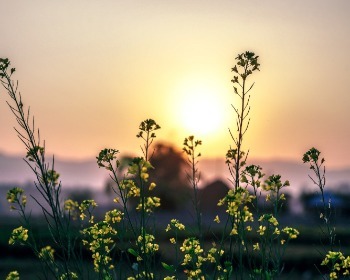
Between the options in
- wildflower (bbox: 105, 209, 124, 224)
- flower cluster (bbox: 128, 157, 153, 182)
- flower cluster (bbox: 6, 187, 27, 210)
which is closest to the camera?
flower cluster (bbox: 128, 157, 153, 182)

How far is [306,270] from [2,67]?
17261 millimetres

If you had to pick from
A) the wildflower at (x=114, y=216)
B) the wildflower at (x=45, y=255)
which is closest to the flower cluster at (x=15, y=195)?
the wildflower at (x=45, y=255)

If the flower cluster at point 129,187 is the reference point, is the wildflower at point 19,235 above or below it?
below

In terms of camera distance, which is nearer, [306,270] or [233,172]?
[233,172]

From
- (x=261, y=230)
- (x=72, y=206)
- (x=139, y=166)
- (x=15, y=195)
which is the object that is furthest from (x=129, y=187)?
(x=72, y=206)

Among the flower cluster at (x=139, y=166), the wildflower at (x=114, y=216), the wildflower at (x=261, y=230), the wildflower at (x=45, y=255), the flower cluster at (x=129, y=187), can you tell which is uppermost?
the flower cluster at (x=139, y=166)

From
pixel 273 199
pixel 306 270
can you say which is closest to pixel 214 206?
pixel 306 270

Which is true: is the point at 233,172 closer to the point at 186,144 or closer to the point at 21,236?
the point at 186,144

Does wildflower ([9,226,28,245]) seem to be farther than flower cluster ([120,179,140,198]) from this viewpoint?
Yes

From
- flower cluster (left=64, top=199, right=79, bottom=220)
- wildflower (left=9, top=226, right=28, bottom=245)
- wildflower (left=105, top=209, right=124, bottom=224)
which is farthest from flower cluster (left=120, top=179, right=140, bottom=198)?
flower cluster (left=64, top=199, right=79, bottom=220)

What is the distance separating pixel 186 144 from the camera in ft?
21.7

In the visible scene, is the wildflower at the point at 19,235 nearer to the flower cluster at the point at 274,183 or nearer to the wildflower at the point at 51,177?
the wildflower at the point at 51,177

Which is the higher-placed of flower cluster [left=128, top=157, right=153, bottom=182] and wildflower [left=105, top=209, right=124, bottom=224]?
flower cluster [left=128, top=157, right=153, bottom=182]

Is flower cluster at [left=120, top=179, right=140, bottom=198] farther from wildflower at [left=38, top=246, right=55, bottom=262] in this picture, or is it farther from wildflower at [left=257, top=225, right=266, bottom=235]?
wildflower at [left=257, top=225, right=266, bottom=235]
